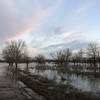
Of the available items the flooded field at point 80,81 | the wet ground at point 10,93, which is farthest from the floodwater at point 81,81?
the wet ground at point 10,93

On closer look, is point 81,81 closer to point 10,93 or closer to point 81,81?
point 81,81

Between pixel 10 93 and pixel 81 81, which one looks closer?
pixel 10 93

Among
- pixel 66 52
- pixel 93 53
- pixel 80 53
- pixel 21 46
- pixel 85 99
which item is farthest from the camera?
pixel 80 53

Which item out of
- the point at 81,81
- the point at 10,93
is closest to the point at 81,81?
the point at 81,81

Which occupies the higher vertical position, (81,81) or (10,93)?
(10,93)

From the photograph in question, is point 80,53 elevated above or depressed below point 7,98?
above

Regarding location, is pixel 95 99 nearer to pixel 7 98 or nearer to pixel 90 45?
pixel 7 98

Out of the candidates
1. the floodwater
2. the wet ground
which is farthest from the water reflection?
the wet ground

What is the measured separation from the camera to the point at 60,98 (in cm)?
1115

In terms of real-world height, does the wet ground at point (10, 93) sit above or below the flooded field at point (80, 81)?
above

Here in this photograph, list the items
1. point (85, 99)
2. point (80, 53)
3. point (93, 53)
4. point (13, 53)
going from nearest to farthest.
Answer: point (85, 99), point (13, 53), point (93, 53), point (80, 53)

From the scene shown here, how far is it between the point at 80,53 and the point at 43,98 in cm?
9132

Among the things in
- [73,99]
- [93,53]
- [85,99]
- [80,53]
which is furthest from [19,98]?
[80,53]

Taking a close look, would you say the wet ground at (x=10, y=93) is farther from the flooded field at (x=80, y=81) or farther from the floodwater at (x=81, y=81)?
the floodwater at (x=81, y=81)
